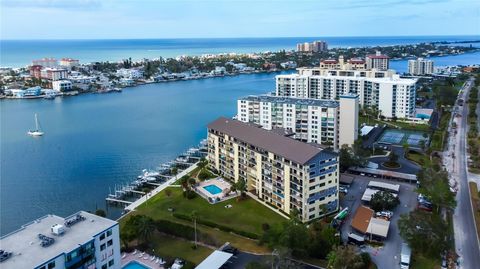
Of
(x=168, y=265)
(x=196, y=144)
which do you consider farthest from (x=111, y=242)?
(x=196, y=144)

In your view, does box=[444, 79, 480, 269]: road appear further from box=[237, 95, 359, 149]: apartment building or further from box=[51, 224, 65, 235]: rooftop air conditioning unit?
box=[51, 224, 65, 235]: rooftop air conditioning unit

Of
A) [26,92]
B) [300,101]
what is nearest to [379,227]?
[300,101]

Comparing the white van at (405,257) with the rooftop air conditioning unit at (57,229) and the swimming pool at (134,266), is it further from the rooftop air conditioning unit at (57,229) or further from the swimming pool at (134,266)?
the rooftop air conditioning unit at (57,229)

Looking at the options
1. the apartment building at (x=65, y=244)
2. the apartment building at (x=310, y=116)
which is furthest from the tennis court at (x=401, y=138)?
the apartment building at (x=65, y=244)

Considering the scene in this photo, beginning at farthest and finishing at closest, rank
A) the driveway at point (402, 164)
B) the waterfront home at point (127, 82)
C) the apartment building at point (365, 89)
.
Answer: the waterfront home at point (127, 82) < the apartment building at point (365, 89) < the driveway at point (402, 164)

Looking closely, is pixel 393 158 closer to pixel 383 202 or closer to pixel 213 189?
pixel 383 202

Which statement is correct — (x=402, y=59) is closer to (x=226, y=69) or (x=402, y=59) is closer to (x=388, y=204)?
(x=226, y=69)
